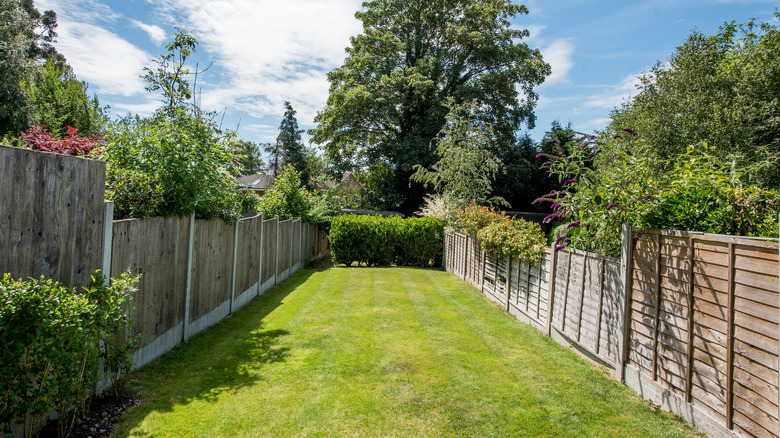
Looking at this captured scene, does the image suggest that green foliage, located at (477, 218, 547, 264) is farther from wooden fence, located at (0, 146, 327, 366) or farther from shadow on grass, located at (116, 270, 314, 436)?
wooden fence, located at (0, 146, 327, 366)

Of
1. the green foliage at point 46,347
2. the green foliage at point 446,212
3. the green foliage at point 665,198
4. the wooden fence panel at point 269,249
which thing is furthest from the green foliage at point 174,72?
the green foliage at point 446,212

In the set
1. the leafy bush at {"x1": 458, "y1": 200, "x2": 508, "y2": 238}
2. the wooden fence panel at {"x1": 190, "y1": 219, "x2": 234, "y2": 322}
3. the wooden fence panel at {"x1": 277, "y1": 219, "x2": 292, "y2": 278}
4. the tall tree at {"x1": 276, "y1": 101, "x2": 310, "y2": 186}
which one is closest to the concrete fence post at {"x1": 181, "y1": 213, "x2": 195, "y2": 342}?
the wooden fence panel at {"x1": 190, "y1": 219, "x2": 234, "y2": 322}

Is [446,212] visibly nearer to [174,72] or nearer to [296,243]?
[296,243]

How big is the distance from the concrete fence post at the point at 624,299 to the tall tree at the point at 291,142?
3482cm

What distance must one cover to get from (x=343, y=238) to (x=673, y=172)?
12435mm

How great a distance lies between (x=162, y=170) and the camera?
485 centimetres

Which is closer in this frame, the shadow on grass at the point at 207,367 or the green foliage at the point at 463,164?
the shadow on grass at the point at 207,367

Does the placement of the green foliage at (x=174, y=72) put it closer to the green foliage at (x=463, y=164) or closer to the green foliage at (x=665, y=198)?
the green foliage at (x=665, y=198)

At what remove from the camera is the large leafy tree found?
2325cm

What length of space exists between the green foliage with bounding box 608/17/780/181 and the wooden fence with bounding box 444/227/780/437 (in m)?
8.92

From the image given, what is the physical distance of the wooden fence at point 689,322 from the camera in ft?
8.79

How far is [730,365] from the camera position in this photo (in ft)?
9.46

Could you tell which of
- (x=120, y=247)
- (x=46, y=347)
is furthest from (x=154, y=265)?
(x=46, y=347)

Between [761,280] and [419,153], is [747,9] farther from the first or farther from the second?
[761,280]
